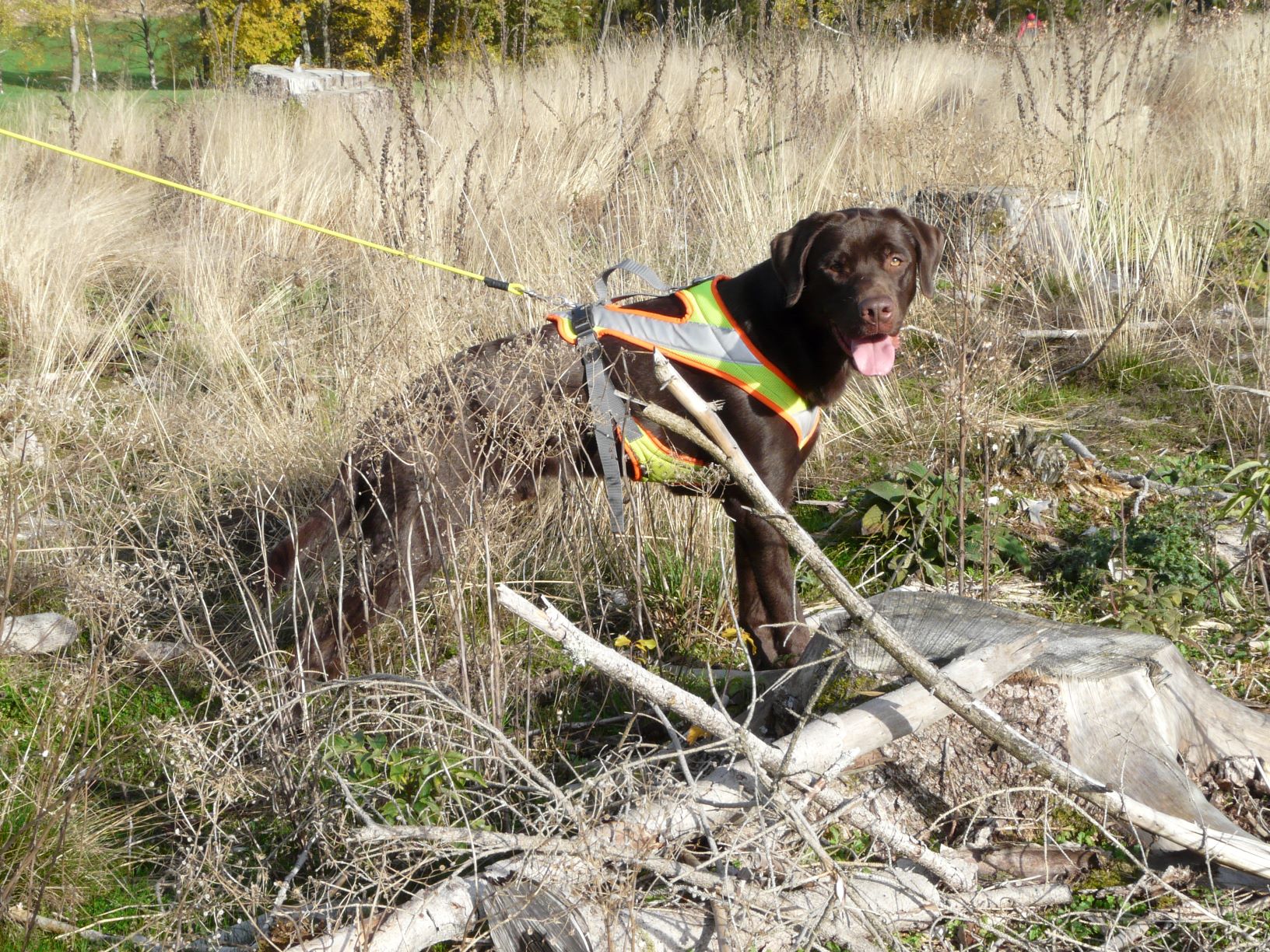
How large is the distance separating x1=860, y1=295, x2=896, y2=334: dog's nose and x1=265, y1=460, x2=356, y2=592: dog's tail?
140 centimetres

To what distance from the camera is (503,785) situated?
2.05 m

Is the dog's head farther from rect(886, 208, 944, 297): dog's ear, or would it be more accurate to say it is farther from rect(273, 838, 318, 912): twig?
rect(273, 838, 318, 912): twig

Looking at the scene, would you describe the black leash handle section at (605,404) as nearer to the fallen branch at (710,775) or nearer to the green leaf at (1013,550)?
the fallen branch at (710,775)

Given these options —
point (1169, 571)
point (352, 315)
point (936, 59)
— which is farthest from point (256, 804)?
point (936, 59)

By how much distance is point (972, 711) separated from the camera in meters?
1.91

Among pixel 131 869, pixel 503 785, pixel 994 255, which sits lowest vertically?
pixel 131 869

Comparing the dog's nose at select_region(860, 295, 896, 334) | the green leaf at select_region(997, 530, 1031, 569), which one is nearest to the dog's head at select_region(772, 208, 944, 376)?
the dog's nose at select_region(860, 295, 896, 334)

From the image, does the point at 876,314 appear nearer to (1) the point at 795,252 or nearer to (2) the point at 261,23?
(1) the point at 795,252

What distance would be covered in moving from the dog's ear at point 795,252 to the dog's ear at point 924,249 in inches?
9.8

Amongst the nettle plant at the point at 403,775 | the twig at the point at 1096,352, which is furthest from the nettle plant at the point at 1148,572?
the nettle plant at the point at 403,775

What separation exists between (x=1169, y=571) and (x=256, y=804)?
2.51m

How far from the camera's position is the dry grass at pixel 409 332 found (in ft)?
7.04

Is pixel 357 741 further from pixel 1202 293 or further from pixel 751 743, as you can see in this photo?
pixel 1202 293

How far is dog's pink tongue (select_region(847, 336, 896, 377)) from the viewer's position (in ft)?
9.66
